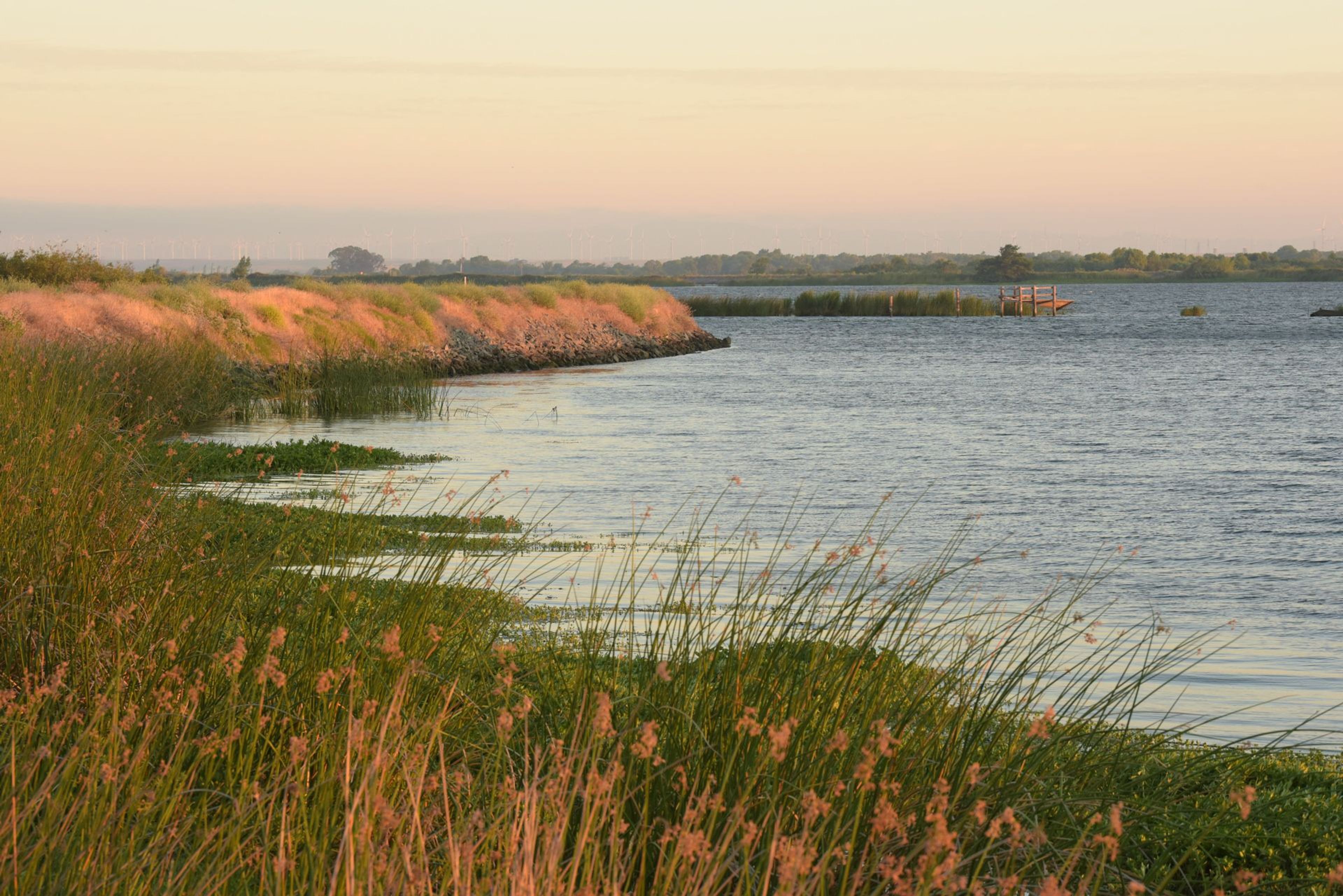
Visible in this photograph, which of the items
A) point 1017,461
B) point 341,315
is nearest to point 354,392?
point 1017,461

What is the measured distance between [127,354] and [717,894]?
19.8 meters

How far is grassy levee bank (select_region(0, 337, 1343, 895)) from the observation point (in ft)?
9.75

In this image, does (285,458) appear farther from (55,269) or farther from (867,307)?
(867,307)

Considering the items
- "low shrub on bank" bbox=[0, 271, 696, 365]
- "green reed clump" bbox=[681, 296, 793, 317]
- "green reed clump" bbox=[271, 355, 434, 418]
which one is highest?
"low shrub on bank" bbox=[0, 271, 696, 365]

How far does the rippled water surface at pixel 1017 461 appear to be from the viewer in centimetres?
1245

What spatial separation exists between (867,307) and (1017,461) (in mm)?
84659

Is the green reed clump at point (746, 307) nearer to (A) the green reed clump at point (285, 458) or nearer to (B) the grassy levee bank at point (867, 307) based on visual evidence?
(B) the grassy levee bank at point (867, 307)

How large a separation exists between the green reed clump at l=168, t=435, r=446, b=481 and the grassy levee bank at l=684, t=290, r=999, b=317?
8583 cm

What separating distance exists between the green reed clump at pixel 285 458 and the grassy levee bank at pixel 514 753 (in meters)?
10.2

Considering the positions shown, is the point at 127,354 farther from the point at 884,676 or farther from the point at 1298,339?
the point at 1298,339

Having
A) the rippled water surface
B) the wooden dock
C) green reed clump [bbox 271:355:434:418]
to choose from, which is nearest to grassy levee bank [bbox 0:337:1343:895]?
the rippled water surface

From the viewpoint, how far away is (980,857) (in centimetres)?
355

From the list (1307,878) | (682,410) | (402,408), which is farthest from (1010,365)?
(1307,878)

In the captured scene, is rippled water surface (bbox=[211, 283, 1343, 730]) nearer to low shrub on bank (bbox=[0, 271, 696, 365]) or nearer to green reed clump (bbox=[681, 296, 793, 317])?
low shrub on bank (bbox=[0, 271, 696, 365])
